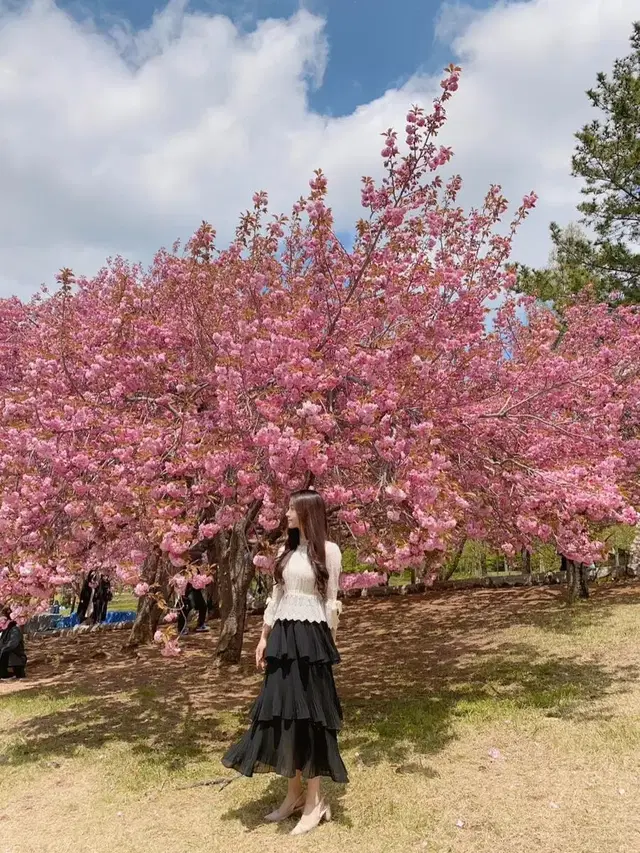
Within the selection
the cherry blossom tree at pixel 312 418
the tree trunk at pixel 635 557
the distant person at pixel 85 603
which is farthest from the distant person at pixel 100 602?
the tree trunk at pixel 635 557

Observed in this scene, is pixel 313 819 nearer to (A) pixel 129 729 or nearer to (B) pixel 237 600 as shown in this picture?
(A) pixel 129 729

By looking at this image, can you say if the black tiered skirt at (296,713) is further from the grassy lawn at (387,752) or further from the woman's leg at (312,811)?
the grassy lawn at (387,752)

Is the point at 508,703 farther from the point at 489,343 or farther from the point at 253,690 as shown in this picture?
the point at 489,343

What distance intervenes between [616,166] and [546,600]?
36.0 feet

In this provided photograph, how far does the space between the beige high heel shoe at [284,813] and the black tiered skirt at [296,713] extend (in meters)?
0.33

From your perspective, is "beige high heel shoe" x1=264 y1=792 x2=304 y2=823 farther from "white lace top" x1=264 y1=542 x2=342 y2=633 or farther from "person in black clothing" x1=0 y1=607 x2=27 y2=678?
"person in black clothing" x1=0 y1=607 x2=27 y2=678

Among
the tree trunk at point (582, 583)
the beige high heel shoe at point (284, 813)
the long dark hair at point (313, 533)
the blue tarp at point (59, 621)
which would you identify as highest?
the long dark hair at point (313, 533)

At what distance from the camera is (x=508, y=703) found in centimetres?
611

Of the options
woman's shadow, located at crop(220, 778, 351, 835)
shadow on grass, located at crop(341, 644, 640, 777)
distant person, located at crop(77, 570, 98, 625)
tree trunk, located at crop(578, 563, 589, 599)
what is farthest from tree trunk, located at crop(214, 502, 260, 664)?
distant person, located at crop(77, 570, 98, 625)

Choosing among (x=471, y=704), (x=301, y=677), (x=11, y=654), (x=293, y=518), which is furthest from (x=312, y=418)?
(x=11, y=654)

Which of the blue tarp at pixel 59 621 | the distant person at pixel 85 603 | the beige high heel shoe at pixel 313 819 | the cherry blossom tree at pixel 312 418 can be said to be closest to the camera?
the beige high heel shoe at pixel 313 819

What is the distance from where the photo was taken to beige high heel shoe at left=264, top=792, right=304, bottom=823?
12.7 feet

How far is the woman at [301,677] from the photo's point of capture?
3.72 meters

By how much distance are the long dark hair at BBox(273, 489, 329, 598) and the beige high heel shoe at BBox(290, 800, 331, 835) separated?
1331mm
